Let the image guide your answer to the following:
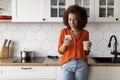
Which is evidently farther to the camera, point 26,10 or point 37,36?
point 37,36

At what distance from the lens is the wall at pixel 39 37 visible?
10.1ft

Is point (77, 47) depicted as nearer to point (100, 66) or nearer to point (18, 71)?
point (100, 66)

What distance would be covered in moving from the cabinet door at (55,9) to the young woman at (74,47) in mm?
343

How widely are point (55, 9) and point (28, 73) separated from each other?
0.83 metres

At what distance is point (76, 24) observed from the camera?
238 centimetres

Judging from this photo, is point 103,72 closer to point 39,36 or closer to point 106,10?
point 106,10

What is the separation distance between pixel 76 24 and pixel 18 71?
0.83m

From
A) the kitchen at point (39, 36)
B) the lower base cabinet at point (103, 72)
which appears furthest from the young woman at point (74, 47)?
the kitchen at point (39, 36)

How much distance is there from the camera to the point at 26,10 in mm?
2775

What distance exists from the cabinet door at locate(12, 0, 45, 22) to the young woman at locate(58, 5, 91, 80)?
47 centimetres

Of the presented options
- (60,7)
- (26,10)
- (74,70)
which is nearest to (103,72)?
(74,70)

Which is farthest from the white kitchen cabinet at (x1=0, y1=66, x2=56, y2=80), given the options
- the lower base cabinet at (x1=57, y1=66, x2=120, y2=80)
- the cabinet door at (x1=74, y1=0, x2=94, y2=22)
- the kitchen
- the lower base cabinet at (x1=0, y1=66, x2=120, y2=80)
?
the cabinet door at (x1=74, y1=0, x2=94, y2=22)

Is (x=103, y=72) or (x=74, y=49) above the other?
(x=74, y=49)

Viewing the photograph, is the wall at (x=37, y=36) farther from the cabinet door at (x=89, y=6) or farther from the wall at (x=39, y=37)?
the cabinet door at (x=89, y=6)
